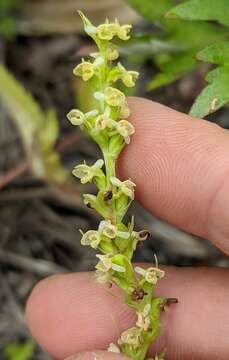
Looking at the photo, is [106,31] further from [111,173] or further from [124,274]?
[124,274]

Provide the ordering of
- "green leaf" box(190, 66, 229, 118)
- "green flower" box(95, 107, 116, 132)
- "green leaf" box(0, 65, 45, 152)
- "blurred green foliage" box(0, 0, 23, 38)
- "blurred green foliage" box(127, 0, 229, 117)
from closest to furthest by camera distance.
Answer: "green flower" box(95, 107, 116, 132)
"green leaf" box(190, 66, 229, 118)
"blurred green foliage" box(127, 0, 229, 117)
"green leaf" box(0, 65, 45, 152)
"blurred green foliage" box(0, 0, 23, 38)

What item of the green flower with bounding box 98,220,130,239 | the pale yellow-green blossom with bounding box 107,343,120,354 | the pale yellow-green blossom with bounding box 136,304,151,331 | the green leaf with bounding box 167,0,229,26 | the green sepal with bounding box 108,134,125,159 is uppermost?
the green leaf with bounding box 167,0,229,26

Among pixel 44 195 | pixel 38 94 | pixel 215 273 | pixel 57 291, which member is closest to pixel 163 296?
pixel 215 273

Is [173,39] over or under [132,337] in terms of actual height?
over

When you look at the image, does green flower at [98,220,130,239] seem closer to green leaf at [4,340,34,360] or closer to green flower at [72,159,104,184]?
green flower at [72,159,104,184]

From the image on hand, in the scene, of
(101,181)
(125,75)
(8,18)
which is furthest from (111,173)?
(8,18)

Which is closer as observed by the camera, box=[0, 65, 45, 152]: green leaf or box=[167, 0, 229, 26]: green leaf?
box=[167, 0, 229, 26]: green leaf

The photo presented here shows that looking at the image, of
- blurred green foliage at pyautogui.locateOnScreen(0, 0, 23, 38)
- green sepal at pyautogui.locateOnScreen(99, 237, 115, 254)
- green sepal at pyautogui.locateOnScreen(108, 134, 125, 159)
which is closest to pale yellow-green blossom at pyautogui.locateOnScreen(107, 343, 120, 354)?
green sepal at pyautogui.locateOnScreen(99, 237, 115, 254)

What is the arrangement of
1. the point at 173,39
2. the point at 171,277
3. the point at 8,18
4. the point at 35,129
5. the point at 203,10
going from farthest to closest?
1. the point at 8,18
2. the point at 35,129
3. the point at 173,39
4. the point at 171,277
5. the point at 203,10
